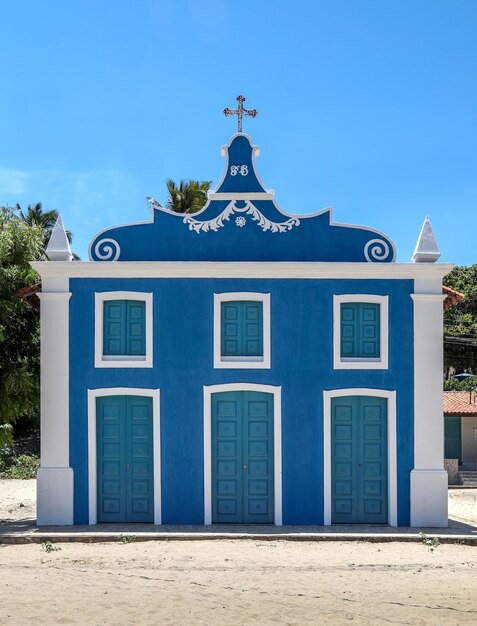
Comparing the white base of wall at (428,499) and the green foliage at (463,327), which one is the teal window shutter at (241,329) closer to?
the white base of wall at (428,499)

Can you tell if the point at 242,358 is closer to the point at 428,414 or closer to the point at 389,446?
the point at 389,446

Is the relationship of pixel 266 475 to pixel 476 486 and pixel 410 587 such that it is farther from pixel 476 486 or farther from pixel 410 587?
pixel 476 486

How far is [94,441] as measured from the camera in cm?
1309

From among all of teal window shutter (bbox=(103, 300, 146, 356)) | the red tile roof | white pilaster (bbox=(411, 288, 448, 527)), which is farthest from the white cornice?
the red tile roof

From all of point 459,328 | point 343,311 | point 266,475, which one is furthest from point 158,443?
point 459,328

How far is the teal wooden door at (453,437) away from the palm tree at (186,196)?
12.4 meters

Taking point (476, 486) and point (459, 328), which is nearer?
point (476, 486)

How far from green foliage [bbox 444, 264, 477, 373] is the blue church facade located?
93.9 feet

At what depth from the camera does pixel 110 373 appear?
13156 mm

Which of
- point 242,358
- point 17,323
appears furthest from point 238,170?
point 17,323

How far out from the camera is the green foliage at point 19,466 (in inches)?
859

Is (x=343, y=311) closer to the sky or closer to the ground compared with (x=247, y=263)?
closer to the ground

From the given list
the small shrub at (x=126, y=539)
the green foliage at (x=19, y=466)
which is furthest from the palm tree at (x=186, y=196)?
the small shrub at (x=126, y=539)

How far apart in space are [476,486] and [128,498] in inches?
537
